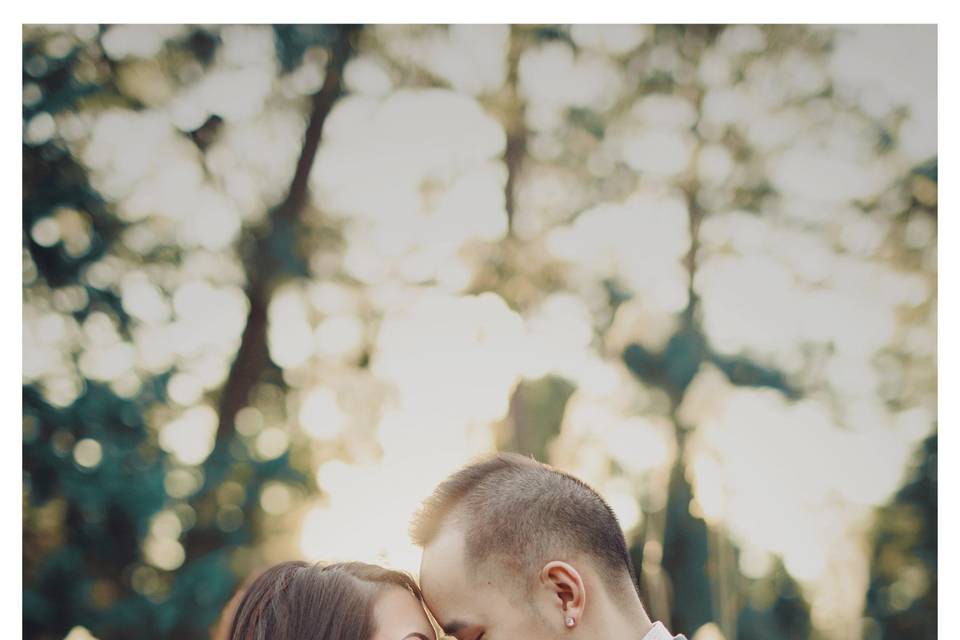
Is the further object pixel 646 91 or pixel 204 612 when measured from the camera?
pixel 646 91

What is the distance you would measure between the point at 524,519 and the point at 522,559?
0.08 metres

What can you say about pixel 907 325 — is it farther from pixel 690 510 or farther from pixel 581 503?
pixel 581 503

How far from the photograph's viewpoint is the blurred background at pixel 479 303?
15.1 feet

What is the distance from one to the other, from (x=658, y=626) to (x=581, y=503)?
29 centimetres

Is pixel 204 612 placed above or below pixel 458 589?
below

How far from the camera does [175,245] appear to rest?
15.8 ft

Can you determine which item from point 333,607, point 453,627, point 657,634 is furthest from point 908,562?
point 333,607

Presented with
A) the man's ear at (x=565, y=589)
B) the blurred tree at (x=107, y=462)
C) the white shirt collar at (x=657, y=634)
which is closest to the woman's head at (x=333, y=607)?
the man's ear at (x=565, y=589)

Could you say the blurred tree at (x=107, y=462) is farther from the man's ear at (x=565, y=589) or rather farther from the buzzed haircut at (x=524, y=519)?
the man's ear at (x=565, y=589)

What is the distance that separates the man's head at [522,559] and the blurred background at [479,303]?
2305 millimetres

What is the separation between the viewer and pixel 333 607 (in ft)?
6.55
